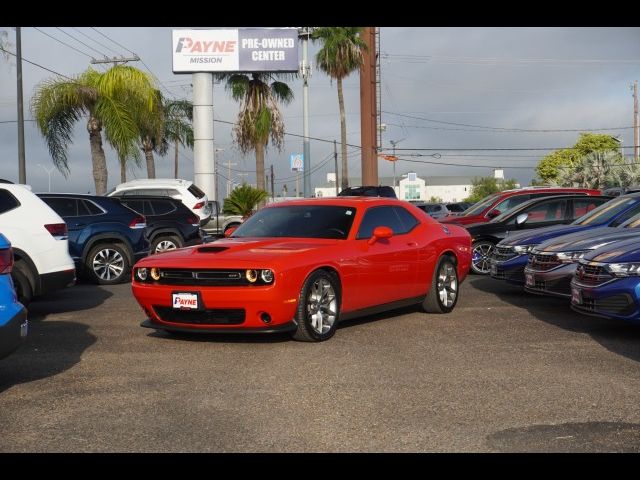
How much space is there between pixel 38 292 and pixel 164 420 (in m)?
4.82

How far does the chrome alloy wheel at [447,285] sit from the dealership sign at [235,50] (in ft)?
90.4

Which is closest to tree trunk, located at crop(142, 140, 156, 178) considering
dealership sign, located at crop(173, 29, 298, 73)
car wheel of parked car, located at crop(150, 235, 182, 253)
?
dealership sign, located at crop(173, 29, 298, 73)

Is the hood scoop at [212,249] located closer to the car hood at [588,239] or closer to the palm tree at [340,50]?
the car hood at [588,239]

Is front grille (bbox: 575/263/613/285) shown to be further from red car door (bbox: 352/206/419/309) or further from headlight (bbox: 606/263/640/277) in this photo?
red car door (bbox: 352/206/419/309)

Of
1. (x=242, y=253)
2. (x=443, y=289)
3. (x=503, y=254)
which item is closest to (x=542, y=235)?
(x=503, y=254)

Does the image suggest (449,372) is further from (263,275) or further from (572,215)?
(572,215)

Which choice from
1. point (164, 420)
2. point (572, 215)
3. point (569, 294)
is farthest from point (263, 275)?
point (572, 215)

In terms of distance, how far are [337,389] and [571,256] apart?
4.76 meters

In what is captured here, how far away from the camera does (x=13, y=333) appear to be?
5758mm

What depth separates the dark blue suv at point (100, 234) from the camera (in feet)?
46.2

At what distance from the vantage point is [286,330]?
7.65 m

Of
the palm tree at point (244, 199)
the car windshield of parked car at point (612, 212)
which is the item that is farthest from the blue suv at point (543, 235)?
the palm tree at point (244, 199)

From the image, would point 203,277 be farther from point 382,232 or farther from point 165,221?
point 165,221
